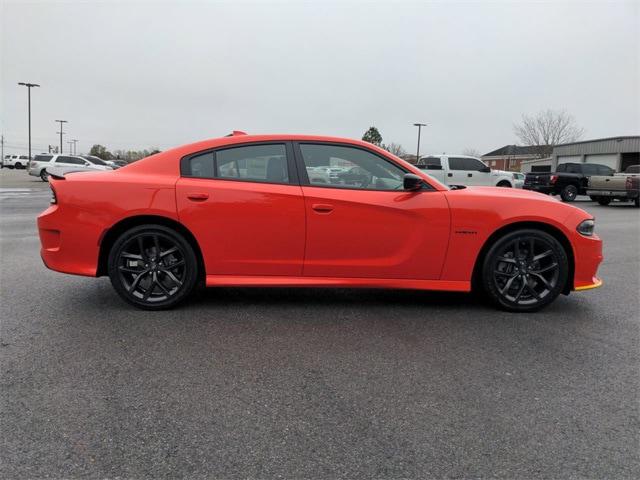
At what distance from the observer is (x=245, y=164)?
13.8 feet

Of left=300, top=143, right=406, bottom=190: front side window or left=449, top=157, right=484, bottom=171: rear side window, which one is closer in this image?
left=300, top=143, right=406, bottom=190: front side window

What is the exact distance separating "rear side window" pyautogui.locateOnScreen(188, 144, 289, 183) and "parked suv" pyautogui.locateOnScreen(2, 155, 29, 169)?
246ft

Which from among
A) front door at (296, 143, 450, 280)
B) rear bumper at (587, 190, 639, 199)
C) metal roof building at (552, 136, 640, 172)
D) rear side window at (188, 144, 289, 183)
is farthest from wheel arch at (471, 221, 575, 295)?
metal roof building at (552, 136, 640, 172)

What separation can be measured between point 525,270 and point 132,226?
3491mm

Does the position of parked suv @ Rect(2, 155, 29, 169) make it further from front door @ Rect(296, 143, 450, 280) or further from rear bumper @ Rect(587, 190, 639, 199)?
front door @ Rect(296, 143, 450, 280)

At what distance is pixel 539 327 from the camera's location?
396 cm

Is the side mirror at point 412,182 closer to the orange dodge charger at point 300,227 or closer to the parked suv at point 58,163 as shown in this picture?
the orange dodge charger at point 300,227

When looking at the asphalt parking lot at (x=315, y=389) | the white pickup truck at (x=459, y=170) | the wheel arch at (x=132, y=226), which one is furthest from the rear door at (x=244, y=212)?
the white pickup truck at (x=459, y=170)

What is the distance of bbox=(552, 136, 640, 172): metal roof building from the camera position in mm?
37531

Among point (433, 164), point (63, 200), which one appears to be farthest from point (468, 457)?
point (433, 164)

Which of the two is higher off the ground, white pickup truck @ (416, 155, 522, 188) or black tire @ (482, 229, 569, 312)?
white pickup truck @ (416, 155, 522, 188)

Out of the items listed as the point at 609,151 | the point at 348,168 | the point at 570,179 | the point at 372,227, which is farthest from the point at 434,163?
the point at 609,151

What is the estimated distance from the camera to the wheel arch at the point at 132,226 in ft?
13.5

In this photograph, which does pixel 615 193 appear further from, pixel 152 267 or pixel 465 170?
pixel 152 267
